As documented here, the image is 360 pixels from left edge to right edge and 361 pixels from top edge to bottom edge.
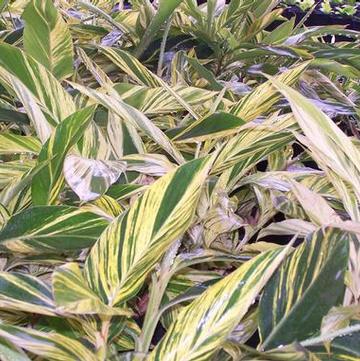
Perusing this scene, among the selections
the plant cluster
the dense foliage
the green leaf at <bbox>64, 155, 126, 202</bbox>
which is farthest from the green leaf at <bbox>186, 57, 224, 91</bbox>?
the plant cluster

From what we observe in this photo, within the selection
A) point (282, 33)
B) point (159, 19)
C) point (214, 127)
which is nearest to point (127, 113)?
point (214, 127)

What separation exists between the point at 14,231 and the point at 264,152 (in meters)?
0.31

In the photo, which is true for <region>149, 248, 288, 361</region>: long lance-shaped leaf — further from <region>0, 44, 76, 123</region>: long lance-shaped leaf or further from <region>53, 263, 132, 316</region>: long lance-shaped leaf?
<region>0, 44, 76, 123</region>: long lance-shaped leaf

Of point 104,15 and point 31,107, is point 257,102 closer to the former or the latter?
point 31,107

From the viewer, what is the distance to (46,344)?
44 cm

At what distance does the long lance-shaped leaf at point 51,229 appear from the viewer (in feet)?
1.79

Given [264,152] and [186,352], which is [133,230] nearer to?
[186,352]

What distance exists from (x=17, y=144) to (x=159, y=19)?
1.19 ft

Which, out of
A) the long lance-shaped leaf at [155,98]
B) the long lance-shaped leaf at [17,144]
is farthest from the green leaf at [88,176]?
the long lance-shaped leaf at [155,98]

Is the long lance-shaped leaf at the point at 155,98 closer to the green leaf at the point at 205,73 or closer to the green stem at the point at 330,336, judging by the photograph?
the green leaf at the point at 205,73

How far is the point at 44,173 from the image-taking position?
1.93 feet

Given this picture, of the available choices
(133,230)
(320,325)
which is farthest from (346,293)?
(133,230)

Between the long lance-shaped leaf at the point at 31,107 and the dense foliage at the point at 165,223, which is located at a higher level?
the long lance-shaped leaf at the point at 31,107

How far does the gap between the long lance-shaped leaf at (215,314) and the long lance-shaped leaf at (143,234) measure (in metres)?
0.05
